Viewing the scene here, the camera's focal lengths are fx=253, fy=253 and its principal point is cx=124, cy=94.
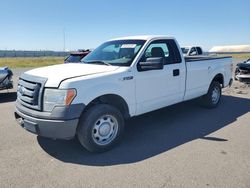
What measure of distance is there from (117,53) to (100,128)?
5.81 feet

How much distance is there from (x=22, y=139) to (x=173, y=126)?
317 centimetres

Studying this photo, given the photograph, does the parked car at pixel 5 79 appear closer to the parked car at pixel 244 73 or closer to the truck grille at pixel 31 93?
the truck grille at pixel 31 93

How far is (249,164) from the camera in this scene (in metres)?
3.81

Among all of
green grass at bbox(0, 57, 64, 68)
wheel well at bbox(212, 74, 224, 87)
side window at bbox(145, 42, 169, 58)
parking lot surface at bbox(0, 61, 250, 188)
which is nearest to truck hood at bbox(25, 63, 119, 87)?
side window at bbox(145, 42, 169, 58)

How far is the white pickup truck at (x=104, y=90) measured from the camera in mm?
3822

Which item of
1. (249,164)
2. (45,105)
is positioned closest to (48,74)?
(45,105)

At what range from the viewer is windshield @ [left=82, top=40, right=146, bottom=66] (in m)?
4.87

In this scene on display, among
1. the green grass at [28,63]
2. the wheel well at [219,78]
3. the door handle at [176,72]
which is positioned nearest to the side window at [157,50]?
the door handle at [176,72]

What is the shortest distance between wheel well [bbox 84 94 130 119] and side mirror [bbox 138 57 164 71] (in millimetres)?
708

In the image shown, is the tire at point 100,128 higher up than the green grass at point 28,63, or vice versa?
the green grass at point 28,63

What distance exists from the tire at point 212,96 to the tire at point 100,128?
11.3ft

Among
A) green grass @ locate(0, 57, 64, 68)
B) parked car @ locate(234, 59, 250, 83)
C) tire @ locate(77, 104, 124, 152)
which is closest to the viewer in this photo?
tire @ locate(77, 104, 124, 152)

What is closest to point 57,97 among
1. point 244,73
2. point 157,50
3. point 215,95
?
point 157,50

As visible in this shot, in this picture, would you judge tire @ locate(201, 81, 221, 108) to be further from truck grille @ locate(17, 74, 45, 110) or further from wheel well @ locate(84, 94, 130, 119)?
truck grille @ locate(17, 74, 45, 110)
